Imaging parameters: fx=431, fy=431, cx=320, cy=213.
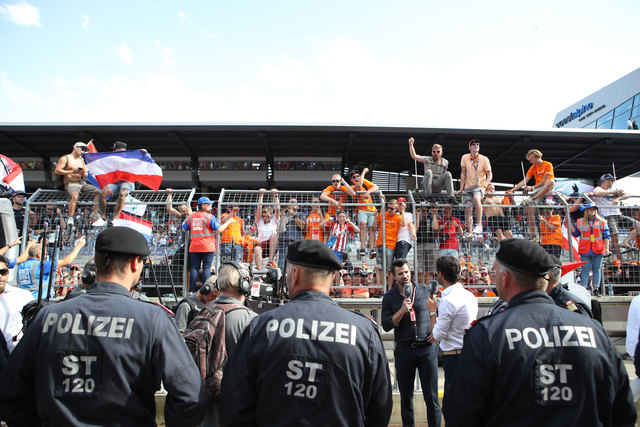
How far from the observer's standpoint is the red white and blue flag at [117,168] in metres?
7.89

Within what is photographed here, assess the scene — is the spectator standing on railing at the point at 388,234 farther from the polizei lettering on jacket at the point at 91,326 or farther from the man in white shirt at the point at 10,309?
the polizei lettering on jacket at the point at 91,326

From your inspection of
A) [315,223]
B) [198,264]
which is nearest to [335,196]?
[315,223]

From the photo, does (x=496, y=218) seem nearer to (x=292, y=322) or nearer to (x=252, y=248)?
(x=252, y=248)

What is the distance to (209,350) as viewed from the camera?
9.71ft

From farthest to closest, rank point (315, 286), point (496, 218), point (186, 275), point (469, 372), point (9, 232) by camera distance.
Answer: point (496, 218), point (186, 275), point (9, 232), point (315, 286), point (469, 372)

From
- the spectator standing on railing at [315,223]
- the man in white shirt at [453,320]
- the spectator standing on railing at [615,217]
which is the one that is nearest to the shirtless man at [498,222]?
the spectator standing on railing at [615,217]

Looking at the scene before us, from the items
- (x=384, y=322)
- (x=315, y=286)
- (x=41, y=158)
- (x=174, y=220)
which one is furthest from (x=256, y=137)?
(x=315, y=286)

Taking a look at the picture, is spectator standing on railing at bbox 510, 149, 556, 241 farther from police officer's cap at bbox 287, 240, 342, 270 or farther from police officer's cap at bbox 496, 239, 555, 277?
police officer's cap at bbox 287, 240, 342, 270

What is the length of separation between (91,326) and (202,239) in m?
5.46

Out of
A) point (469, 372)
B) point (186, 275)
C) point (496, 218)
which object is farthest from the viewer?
point (496, 218)

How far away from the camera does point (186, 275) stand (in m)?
7.38

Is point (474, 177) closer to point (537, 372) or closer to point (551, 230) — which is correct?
point (551, 230)

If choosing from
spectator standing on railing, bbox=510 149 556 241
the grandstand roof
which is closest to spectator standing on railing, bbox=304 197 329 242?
spectator standing on railing, bbox=510 149 556 241

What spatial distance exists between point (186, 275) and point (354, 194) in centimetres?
326
